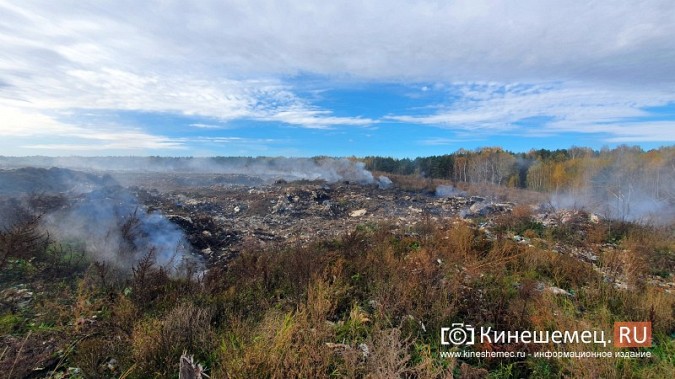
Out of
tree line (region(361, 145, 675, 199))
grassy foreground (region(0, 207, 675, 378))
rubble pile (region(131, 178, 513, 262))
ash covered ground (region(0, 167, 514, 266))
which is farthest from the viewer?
tree line (region(361, 145, 675, 199))

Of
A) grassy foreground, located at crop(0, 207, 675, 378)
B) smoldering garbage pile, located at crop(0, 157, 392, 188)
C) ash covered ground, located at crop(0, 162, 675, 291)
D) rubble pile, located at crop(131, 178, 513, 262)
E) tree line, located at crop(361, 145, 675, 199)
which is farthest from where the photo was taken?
smoldering garbage pile, located at crop(0, 157, 392, 188)

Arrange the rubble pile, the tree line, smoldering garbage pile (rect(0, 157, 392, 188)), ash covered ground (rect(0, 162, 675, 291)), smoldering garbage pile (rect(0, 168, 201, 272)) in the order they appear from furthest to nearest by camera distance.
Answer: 1. smoldering garbage pile (rect(0, 157, 392, 188))
2. the tree line
3. the rubble pile
4. ash covered ground (rect(0, 162, 675, 291))
5. smoldering garbage pile (rect(0, 168, 201, 272))

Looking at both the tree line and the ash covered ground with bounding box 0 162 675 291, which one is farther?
the tree line

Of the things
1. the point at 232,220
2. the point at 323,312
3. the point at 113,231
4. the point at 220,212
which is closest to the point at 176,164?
the point at 220,212

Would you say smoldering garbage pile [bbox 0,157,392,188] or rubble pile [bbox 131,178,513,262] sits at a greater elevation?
smoldering garbage pile [bbox 0,157,392,188]

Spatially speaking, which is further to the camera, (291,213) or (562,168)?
(562,168)

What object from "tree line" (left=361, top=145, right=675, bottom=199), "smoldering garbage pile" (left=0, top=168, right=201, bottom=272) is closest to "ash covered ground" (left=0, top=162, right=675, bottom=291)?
"smoldering garbage pile" (left=0, top=168, right=201, bottom=272)

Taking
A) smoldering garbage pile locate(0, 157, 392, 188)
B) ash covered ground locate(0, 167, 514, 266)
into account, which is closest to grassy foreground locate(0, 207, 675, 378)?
ash covered ground locate(0, 167, 514, 266)

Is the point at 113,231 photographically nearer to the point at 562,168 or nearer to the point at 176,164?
the point at 562,168

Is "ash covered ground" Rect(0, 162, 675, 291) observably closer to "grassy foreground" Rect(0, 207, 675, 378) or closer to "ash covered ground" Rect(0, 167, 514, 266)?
"ash covered ground" Rect(0, 167, 514, 266)

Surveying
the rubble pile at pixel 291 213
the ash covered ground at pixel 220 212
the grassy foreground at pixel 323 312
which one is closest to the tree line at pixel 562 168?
the ash covered ground at pixel 220 212

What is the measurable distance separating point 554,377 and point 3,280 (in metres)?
7.84

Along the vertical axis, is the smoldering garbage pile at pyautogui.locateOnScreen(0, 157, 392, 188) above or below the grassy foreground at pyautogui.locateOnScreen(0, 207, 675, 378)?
above

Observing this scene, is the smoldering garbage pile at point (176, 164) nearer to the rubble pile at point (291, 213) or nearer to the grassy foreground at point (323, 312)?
the rubble pile at point (291, 213)
